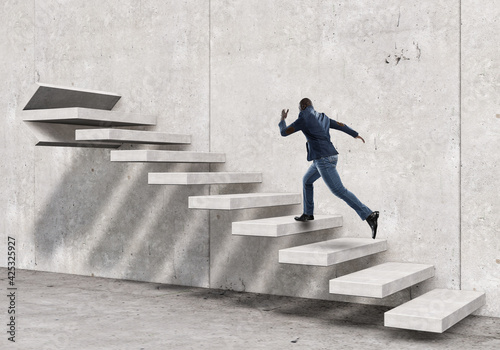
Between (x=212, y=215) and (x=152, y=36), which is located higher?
(x=152, y=36)

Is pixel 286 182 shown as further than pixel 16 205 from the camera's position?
No

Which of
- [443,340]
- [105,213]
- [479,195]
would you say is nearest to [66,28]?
[105,213]

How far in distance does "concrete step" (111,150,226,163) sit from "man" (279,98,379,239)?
90 cm

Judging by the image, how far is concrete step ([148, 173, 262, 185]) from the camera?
15.0 feet

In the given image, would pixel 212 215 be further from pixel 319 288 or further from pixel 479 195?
pixel 479 195

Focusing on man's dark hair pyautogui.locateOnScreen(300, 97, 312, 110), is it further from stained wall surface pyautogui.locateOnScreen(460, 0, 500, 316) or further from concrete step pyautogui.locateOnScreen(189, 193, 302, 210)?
stained wall surface pyautogui.locateOnScreen(460, 0, 500, 316)

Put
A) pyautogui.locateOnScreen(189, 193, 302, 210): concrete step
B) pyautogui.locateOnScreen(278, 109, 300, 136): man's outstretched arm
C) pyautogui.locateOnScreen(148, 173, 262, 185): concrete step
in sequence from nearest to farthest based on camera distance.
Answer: pyautogui.locateOnScreen(189, 193, 302, 210): concrete step → pyautogui.locateOnScreen(278, 109, 300, 136): man's outstretched arm → pyautogui.locateOnScreen(148, 173, 262, 185): concrete step

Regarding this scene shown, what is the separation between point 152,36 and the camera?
5.87 meters

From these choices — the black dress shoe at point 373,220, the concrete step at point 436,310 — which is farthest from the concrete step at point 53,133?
the concrete step at point 436,310

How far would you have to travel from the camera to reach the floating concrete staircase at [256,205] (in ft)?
12.2

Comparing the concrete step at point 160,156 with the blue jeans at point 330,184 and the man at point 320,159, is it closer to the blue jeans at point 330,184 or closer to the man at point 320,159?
the man at point 320,159

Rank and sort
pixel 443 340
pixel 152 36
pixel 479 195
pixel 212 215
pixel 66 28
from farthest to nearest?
pixel 66 28, pixel 152 36, pixel 212 215, pixel 479 195, pixel 443 340

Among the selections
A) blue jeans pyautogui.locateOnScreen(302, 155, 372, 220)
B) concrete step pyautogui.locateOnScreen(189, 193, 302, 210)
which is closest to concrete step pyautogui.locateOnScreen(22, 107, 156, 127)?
concrete step pyautogui.locateOnScreen(189, 193, 302, 210)

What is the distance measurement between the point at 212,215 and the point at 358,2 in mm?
2147
